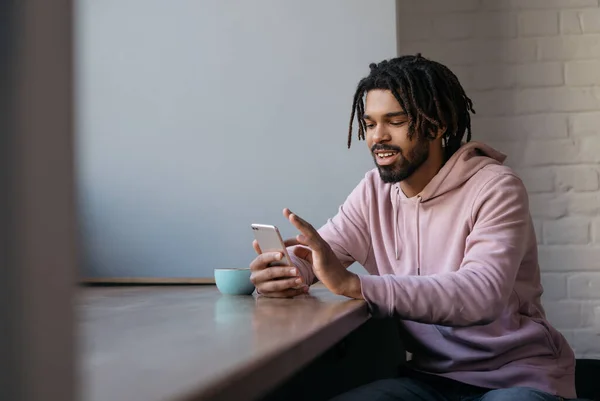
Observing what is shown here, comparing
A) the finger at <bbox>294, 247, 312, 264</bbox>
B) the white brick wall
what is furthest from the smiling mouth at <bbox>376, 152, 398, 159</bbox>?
the white brick wall

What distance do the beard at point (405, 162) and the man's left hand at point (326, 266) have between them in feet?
1.05

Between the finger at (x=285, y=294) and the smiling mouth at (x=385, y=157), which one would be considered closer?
the finger at (x=285, y=294)

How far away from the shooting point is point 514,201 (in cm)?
123

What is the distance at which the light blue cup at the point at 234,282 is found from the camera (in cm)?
132

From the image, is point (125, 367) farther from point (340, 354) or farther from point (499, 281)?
point (340, 354)

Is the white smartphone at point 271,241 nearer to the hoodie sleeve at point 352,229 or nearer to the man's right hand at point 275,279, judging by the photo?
the man's right hand at point 275,279

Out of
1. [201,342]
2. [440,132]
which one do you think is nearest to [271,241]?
[440,132]

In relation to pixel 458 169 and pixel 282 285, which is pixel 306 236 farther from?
pixel 458 169

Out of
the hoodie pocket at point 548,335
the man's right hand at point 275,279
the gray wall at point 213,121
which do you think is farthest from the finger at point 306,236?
the gray wall at point 213,121

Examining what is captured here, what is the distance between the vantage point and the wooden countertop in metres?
0.43

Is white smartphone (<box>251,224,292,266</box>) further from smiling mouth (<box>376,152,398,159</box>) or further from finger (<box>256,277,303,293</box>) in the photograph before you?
smiling mouth (<box>376,152,398,159</box>)

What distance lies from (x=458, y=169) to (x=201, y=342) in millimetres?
819

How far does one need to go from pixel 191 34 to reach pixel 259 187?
1.50ft

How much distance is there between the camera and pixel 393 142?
1383 mm
